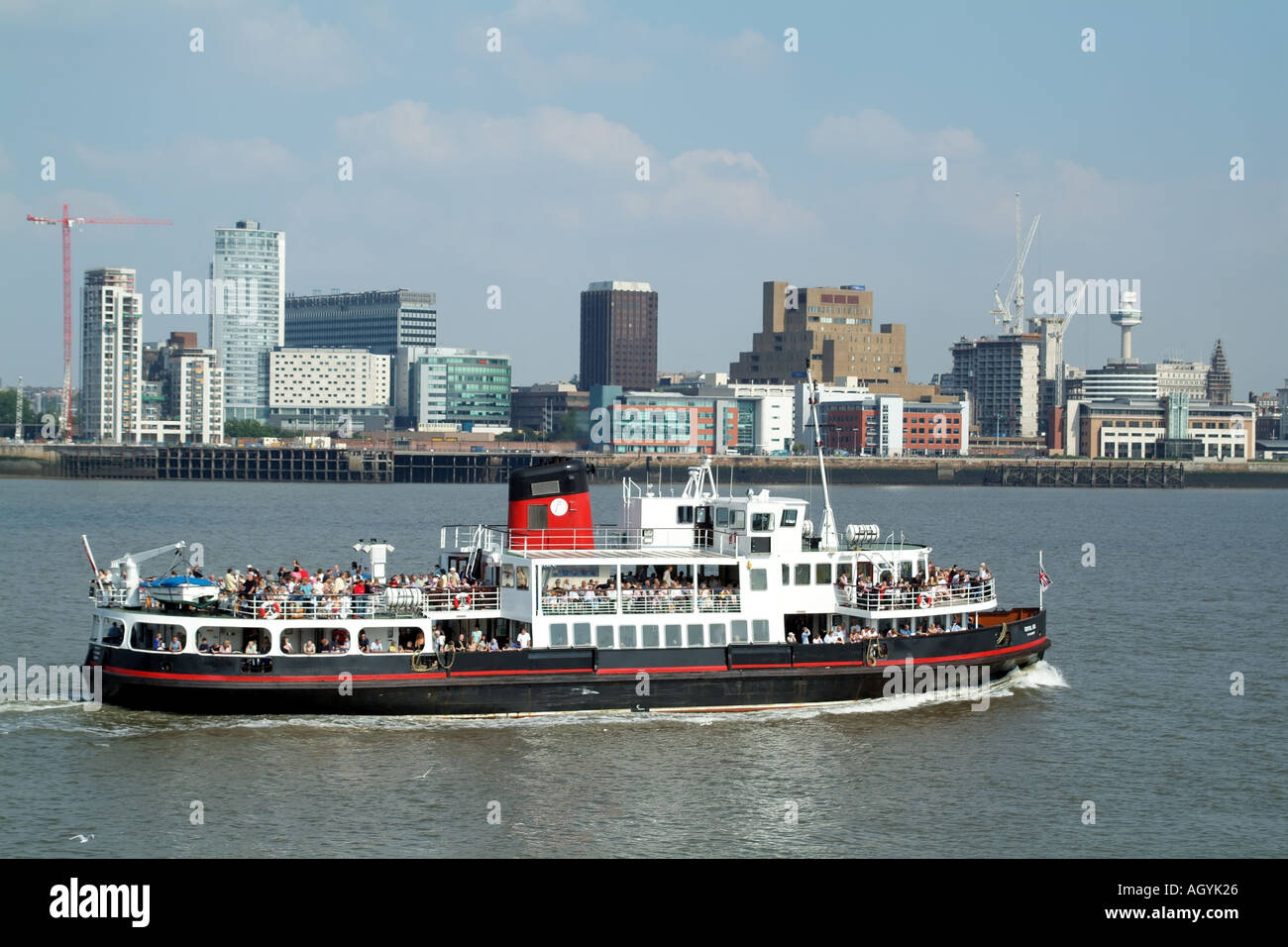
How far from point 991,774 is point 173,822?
17326 millimetres

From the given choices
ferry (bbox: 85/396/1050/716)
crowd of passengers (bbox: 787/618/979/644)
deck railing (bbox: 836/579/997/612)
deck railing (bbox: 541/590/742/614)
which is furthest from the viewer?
deck railing (bbox: 836/579/997/612)

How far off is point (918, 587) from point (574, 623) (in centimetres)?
973

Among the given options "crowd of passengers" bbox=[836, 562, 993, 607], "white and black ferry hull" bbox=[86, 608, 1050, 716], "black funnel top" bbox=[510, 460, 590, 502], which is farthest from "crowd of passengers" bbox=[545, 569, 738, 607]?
"crowd of passengers" bbox=[836, 562, 993, 607]

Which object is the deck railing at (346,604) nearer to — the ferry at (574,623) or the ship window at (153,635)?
the ferry at (574,623)

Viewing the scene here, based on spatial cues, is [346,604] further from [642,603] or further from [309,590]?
[642,603]

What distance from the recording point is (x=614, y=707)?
35938mm

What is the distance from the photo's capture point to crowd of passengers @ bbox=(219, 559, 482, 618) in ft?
114
